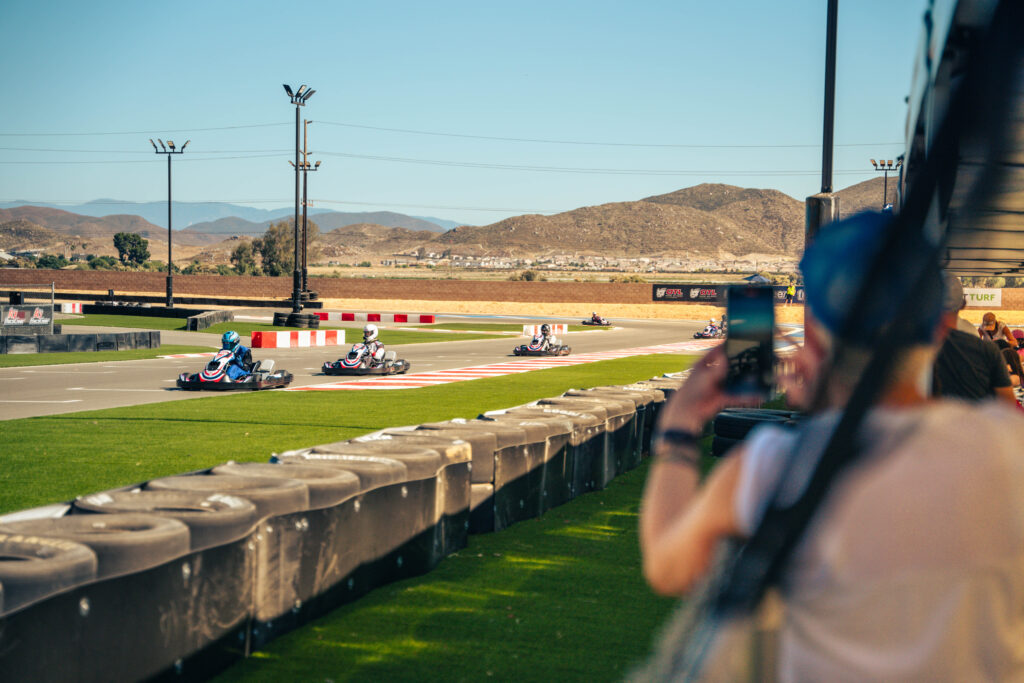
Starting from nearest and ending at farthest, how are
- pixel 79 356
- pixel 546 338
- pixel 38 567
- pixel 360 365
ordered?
1. pixel 38 567
2. pixel 360 365
3. pixel 79 356
4. pixel 546 338

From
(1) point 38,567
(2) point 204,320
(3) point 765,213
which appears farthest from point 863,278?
(3) point 765,213

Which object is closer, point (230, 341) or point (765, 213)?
point (230, 341)

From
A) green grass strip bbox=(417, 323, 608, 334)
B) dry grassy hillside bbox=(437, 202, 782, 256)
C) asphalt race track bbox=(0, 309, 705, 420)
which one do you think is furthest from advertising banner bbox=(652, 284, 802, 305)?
dry grassy hillside bbox=(437, 202, 782, 256)

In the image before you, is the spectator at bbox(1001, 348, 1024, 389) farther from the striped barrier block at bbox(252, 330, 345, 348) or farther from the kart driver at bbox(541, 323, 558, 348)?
the striped barrier block at bbox(252, 330, 345, 348)

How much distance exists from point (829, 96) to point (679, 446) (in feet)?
34.6

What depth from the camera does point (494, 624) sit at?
473 cm

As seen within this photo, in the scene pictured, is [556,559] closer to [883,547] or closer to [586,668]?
[586,668]

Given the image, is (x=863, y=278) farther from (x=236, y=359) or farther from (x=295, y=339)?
(x=295, y=339)

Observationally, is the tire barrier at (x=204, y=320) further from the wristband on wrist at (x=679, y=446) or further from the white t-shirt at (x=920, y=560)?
the white t-shirt at (x=920, y=560)

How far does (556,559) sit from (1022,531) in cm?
507

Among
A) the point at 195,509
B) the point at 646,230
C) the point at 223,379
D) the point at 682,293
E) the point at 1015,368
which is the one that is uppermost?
the point at 646,230

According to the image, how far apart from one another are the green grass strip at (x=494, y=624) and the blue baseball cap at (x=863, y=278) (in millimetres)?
3283

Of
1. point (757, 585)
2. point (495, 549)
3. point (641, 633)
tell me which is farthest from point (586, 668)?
point (757, 585)

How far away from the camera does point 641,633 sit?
4680 millimetres
